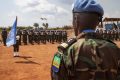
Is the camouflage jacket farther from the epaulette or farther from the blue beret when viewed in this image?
A: the blue beret

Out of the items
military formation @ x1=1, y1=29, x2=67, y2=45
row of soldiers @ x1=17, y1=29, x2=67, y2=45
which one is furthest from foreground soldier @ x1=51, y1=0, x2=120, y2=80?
row of soldiers @ x1=17, y1=29, x2=67, y2=45

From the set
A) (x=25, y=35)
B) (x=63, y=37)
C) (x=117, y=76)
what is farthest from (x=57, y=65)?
(x=63, y=37)

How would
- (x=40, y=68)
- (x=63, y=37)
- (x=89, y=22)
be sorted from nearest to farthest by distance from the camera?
1. (x=89, y=22)
2. (x=40, y=68)
3. (x=63, y=37)

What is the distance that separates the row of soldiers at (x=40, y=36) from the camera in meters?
30.5

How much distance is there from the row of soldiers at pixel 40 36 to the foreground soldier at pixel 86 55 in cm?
2715

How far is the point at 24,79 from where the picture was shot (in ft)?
36.0

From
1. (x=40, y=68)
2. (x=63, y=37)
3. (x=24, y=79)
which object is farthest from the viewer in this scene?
(x=63, y=37)

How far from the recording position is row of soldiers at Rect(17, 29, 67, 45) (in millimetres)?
30544

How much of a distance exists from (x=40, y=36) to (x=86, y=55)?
30.0m

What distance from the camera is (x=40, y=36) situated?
32.2m

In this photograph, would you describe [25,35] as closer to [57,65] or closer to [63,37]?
[63,37]

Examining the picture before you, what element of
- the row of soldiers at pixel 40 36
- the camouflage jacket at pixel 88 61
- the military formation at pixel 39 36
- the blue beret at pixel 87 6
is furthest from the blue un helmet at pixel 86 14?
the row of soldiers at pixel 40 36

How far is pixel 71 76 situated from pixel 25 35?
2814 cm

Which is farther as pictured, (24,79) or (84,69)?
(24,79)
